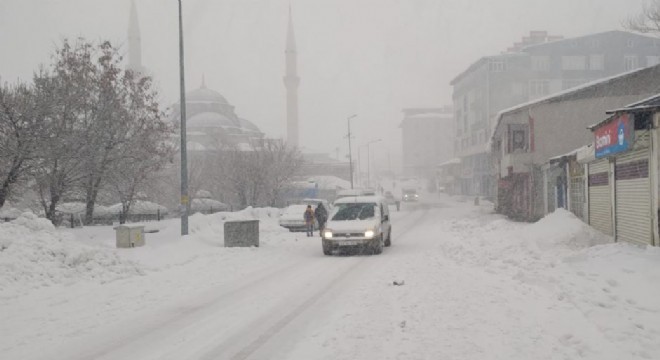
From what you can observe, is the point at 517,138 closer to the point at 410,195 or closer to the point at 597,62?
the point at 410,195

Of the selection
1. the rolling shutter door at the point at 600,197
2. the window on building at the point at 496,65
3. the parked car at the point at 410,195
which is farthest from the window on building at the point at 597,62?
the rolling shutter door at the point at 600,197

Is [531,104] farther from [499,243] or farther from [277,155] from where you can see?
[277,155]

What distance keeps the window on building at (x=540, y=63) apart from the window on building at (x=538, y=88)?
179cm

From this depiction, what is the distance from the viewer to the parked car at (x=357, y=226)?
51.2 feet

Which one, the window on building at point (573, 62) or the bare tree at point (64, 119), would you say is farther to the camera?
the window on building at point (573, 62)

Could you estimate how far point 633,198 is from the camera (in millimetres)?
13992

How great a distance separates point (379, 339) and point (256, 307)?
291 cm

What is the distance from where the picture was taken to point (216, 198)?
47625 mm

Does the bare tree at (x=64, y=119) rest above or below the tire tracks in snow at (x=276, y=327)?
above

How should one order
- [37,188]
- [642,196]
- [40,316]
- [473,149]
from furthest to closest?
[473,149]
[37,188]
[642,196]
[40,316]

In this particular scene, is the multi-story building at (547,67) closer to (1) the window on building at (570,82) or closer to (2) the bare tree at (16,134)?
(1) the window on building at (570,82)

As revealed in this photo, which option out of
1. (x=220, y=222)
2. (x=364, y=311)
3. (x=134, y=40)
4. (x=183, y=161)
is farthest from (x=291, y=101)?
(x=364, y=311)

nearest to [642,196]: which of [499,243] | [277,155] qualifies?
[499,243]

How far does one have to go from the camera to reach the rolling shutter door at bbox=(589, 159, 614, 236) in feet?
54.9
